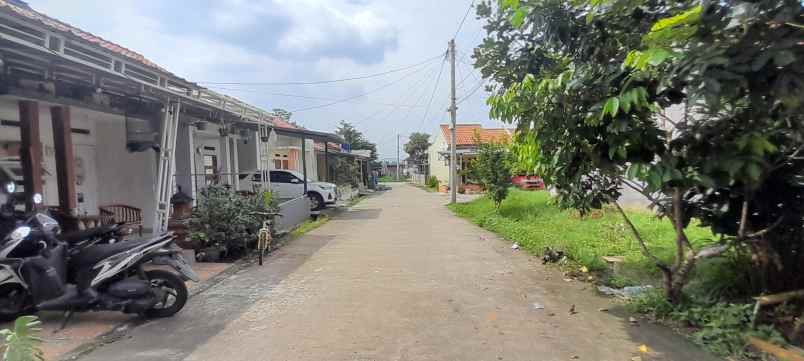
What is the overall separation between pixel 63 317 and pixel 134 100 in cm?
484

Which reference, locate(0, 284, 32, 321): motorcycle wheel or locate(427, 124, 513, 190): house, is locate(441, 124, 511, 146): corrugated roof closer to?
locate(427, 124, 513, 190): house

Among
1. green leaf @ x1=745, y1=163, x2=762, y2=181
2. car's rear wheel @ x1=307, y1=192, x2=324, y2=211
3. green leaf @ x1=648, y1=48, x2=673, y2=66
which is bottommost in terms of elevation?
car's rear wheel @ x1=307, y1=192, x2=324, y2=211

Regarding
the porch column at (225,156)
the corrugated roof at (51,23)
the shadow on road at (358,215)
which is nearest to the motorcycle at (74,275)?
the corrugated roof at (51,23)

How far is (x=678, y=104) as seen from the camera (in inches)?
138

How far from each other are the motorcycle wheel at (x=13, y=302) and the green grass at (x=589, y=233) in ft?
21.9

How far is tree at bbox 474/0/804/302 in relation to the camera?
263cm

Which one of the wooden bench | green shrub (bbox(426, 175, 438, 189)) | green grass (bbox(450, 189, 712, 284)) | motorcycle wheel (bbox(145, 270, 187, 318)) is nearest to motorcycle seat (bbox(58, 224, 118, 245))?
motorcycle wheel (bbox(145, 270, 187, 318))

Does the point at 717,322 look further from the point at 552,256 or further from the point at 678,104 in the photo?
the point at 552,256

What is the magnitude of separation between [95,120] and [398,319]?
26.1 feet

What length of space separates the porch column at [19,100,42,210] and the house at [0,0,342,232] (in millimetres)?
13

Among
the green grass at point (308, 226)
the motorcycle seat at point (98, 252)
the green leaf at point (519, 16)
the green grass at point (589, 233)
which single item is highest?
the green leaf at point (519, 16)

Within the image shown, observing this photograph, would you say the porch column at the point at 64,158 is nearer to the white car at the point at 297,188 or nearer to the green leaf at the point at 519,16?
the green leaf at the point at 519,16

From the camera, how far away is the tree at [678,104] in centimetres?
263

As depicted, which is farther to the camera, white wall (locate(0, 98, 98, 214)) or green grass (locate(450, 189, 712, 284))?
white wall (locate(0, 98, 98, 214))
